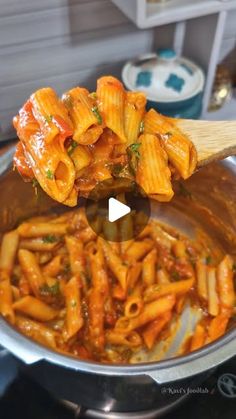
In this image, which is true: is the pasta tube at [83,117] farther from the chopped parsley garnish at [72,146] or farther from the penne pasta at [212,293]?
the penne pasta at [212,293]

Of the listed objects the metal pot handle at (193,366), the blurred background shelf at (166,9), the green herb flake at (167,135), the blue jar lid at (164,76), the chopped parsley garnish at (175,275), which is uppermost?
the blurred background shelf at (166,9)

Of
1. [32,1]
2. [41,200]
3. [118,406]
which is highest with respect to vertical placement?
[32,1]

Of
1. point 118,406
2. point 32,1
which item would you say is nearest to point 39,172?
point 118,406

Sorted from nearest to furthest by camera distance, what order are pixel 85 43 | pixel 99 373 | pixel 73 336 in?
pixel 99 373
pixel 73 336
pixel 85 43

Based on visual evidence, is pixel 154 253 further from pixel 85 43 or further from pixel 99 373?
pixel 85 43

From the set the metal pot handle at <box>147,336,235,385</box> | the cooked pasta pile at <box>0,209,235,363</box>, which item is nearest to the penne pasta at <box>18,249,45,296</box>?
the cooked pasta pile at <box>0,209,235,363</box>

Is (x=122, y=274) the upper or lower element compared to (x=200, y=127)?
lower

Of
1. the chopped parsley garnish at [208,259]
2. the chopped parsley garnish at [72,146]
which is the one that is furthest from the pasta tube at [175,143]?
the chopped parsley garnish at [208,259]
